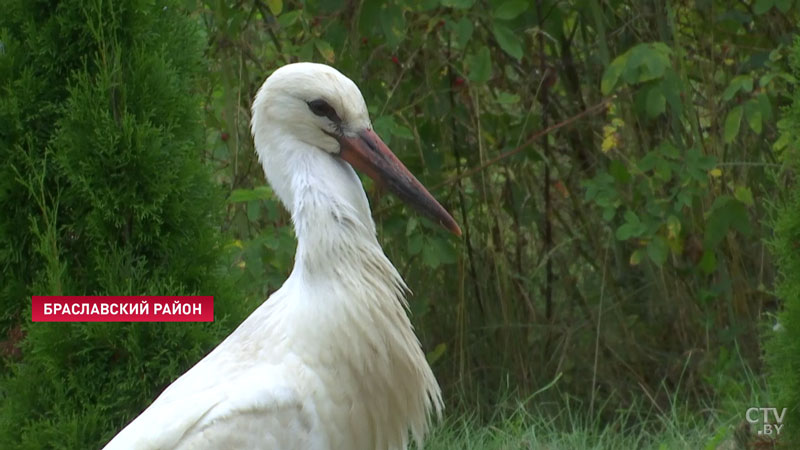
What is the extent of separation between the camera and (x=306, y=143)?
3555mm

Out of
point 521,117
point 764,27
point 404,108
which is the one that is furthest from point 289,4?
point 764,27

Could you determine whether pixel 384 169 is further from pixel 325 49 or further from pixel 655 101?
pixel 655 101

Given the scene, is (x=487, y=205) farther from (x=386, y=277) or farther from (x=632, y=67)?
(x=386, y=277)

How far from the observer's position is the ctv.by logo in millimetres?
4072

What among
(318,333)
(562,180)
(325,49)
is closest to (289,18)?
(325,49)

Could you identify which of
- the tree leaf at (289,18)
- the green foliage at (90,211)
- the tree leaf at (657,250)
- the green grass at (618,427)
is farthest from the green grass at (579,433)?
the tree leaf at (289,18)

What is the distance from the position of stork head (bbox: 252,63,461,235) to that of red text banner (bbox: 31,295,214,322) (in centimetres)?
56

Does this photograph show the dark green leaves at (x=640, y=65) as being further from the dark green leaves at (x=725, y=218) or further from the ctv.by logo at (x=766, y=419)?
the ctv.by logo at (x=766, y=419)

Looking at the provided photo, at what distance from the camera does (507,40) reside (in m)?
5.03

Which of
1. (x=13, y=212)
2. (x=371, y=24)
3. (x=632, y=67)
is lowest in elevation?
(x=13, y=212)

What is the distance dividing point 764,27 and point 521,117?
3.89 feet

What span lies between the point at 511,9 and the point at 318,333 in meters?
2.06

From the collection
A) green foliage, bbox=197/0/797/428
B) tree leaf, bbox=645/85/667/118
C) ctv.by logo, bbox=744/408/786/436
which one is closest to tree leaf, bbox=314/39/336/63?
green foliage, bbox=197/0/797/428

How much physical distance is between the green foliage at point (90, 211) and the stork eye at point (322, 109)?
45 centimetres
